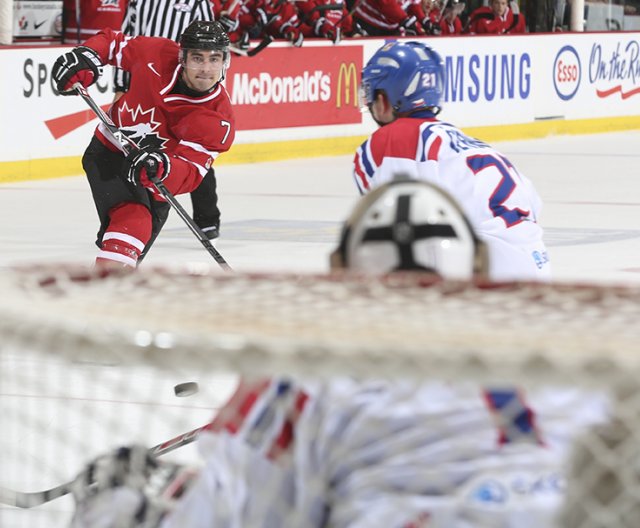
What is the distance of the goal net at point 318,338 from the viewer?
4.99 ft

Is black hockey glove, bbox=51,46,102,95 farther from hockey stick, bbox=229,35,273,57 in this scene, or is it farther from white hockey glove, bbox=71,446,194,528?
hockey stick, bbox=229,35,273,57

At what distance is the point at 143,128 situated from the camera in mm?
6090

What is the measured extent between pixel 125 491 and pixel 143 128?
423 cm

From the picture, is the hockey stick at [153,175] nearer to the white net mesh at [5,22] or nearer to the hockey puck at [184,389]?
the hockey puck at [184,389]

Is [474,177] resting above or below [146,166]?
above

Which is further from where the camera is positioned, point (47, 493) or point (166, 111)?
point (166, 111)

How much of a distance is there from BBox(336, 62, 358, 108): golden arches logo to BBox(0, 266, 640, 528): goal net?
36.3ft

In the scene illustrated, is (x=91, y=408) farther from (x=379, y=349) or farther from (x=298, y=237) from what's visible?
(x=298, y=237)

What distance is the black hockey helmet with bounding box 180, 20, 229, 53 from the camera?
18.9 feet

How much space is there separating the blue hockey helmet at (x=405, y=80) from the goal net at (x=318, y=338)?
229 cm

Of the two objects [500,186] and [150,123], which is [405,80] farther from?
[150,123]

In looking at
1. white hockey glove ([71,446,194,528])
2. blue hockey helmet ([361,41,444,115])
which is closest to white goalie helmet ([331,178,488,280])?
white hockey glove ([71,446,194,528])

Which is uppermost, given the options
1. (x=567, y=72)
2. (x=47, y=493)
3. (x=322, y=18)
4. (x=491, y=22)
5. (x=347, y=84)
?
(x=47, y=493)

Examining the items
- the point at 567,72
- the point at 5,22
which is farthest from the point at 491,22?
the point at 5,22
